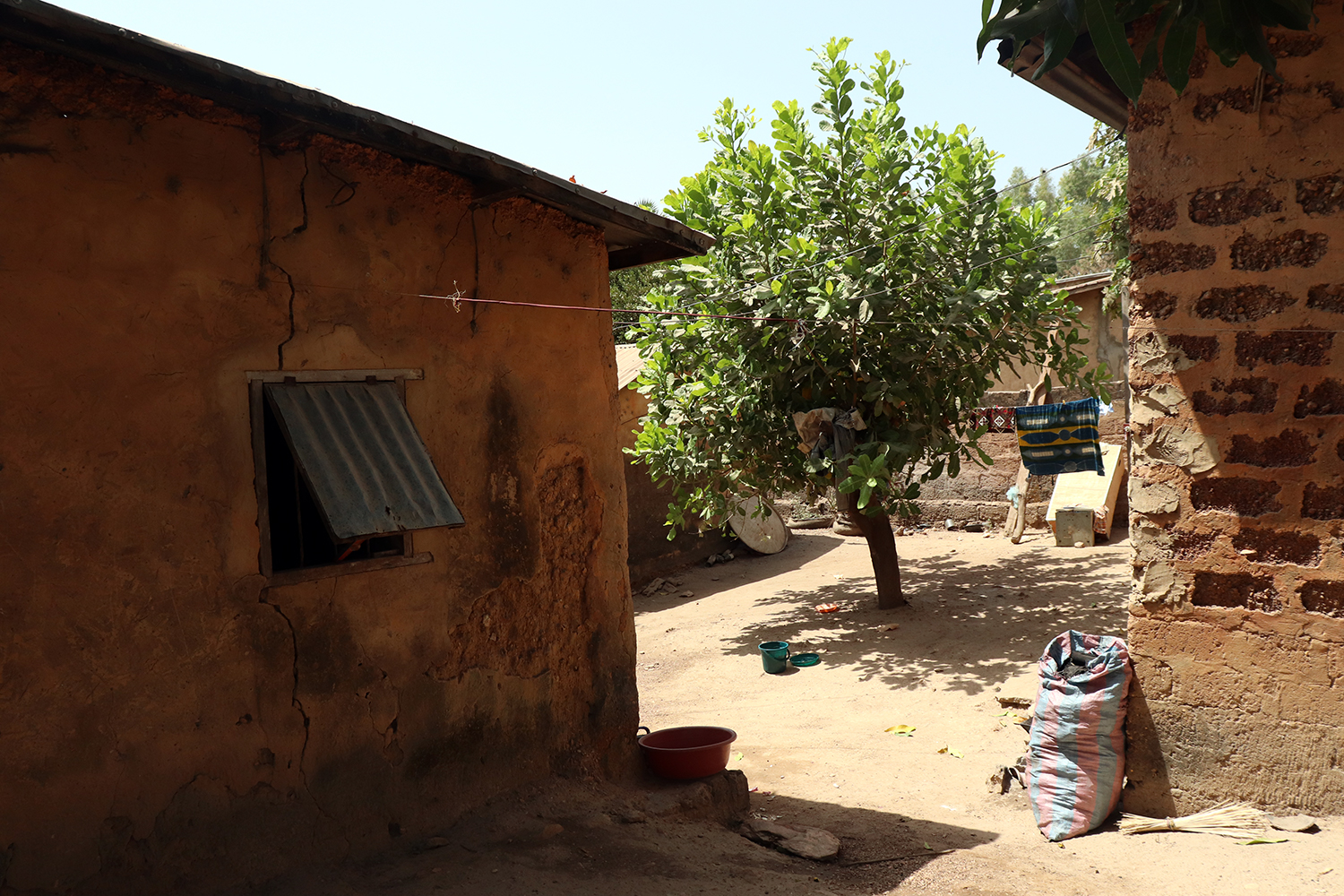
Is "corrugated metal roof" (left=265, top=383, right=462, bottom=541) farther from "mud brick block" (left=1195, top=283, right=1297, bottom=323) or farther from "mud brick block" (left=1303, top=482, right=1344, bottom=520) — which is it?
"mud brick block" (left=1303, top=482, right=1344, bottom=520)

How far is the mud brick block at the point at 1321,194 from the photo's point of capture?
3977mm

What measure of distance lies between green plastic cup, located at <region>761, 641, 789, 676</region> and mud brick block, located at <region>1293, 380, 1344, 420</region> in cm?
523

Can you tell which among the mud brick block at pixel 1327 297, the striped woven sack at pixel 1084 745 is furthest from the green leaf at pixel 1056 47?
the striped woven sack at pixel 1084 745

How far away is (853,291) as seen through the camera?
7895 millimetres

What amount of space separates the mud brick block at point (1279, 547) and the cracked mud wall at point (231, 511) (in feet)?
10.7

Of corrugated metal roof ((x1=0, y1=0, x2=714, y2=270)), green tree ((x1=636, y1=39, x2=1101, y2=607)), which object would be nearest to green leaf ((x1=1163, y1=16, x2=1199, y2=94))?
corrugated metal roof ((x1=0, y1=0, x2=714, y2=270))

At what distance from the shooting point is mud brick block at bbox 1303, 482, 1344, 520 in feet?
13.2

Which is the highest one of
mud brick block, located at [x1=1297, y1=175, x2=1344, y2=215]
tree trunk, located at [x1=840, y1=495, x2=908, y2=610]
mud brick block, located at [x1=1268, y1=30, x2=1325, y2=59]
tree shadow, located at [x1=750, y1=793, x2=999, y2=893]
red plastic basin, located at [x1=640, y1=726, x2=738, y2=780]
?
mud brick block, located at [x1=1268, y1=30, x2=1325, y2=59]

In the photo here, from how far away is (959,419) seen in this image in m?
9.14

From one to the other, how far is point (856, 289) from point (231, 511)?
558 cm

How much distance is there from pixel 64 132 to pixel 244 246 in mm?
698

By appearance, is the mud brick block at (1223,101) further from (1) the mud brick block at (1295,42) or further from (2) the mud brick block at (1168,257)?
(2) the mud brick block at (1168,257)

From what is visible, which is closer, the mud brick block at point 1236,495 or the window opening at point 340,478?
the window opening at point 340,478

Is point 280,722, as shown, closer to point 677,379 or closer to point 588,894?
point 588,894
